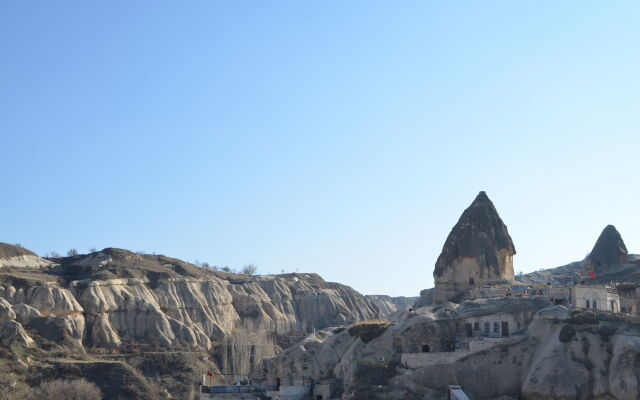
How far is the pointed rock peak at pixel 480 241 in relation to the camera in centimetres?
9200

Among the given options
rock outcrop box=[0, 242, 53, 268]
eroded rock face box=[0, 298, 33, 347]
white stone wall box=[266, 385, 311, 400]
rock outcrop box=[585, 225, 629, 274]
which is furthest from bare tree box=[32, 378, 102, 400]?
rock outcrop box=[585, 225, 629, 274]

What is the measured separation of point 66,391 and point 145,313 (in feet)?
107

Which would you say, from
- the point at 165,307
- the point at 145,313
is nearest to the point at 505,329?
the point at 145,313

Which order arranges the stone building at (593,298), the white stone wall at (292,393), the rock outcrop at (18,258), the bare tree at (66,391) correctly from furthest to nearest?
the rock outcrop at (18,258), the bare tree at (66,391), the stone building at (593,298), the white stone wall at (292,393)

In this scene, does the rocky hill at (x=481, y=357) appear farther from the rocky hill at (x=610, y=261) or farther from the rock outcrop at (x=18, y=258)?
the rock outcrop at (x=18, y=258)

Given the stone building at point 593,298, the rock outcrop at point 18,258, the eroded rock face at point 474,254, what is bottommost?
the stone building at point 593,298

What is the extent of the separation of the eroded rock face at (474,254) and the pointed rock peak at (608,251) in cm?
1942

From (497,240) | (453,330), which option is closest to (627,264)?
(497,240)

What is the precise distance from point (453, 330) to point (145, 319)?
5955cm

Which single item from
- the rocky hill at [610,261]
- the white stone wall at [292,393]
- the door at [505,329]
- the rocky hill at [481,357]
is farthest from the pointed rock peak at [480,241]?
the white stone wall at [292,393]

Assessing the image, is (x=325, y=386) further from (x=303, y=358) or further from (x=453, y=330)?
(x=453, y=330)

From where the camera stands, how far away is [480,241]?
92.6 m

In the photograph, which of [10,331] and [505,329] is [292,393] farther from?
[10,331]

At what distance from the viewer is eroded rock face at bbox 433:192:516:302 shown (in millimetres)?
91562
